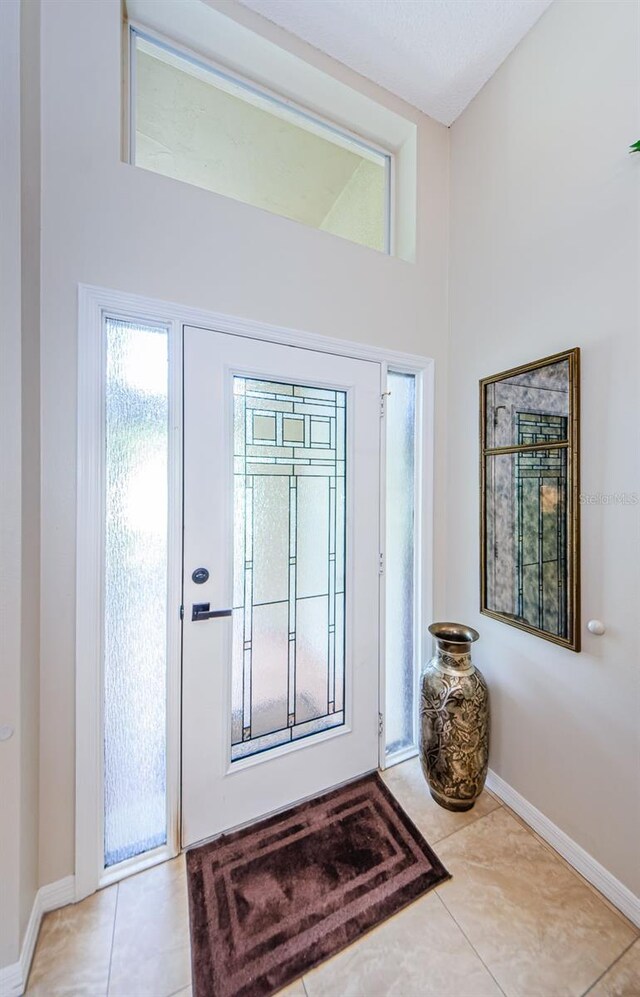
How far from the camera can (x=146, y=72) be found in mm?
1543

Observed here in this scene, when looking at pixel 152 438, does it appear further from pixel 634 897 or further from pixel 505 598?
pixel 634 897

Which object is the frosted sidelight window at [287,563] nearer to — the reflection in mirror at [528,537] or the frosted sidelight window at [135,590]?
the frosted sidelight window at [135,590]

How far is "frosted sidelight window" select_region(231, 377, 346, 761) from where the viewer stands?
159 centimetres

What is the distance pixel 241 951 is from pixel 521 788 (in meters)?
1.24

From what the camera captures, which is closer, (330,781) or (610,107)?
(610,107)

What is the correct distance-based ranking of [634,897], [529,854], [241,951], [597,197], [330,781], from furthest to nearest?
[330,781] < [529,854] < [597,197] < [634,897] < [241,951]

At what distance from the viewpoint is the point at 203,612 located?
1488mm

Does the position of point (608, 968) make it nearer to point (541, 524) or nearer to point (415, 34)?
point (541, 524)

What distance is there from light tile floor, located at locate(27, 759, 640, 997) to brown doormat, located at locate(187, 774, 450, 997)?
0.04m

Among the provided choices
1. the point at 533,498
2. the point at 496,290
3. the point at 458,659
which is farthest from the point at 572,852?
the point at 496,290

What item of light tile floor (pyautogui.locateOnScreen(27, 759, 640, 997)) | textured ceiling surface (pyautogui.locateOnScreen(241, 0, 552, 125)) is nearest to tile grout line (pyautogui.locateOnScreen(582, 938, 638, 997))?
light tile floor (pyautogui.locateOnScreen(27, 759, 640, 997))

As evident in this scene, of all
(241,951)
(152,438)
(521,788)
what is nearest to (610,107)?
(152,438)

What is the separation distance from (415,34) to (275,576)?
241 centimetres

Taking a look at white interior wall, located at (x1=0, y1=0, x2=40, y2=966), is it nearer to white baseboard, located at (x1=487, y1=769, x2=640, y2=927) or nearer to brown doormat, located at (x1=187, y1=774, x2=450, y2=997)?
brown doormat, located at (x1=187, y1=774, x2=450, y2=997)
